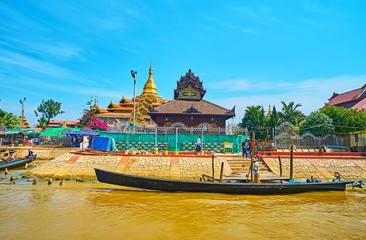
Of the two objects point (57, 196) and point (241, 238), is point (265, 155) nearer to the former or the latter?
point (241, 238)

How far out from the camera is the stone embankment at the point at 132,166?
611 inches

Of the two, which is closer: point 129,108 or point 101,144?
point 101,144

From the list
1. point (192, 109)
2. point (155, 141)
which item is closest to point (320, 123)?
point (192, 109)

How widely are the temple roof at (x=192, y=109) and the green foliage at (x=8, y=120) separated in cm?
2483

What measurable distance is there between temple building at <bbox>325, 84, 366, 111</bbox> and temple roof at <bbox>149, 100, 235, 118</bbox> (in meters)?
19.5

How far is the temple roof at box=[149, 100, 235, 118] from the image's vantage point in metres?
27.4

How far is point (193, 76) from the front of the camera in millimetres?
30812

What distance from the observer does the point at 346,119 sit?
27.2 meters

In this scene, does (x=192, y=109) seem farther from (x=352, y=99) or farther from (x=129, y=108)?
(x=352, y=99)

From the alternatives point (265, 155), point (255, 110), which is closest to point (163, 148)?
point (265, 155)

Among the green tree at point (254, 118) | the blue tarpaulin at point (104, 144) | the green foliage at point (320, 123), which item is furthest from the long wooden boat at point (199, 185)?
the green tree at point (254, 118)

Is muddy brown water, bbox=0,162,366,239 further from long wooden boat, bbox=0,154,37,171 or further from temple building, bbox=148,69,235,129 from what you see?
temple building, bbox=148,69,235,129

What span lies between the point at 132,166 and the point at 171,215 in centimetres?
833

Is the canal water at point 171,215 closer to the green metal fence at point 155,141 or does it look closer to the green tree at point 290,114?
the green metal fence at point 155,141
